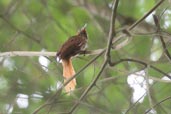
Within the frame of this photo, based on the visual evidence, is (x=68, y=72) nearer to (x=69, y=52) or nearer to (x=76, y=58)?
(x=69, y=52)

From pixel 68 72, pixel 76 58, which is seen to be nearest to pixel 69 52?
pixel 68 72

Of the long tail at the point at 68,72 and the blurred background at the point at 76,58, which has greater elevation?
the blurred background at the point at 76,58

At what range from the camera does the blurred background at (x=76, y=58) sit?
6.77ft

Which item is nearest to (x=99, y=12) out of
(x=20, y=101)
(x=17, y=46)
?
(x=17, y=46)

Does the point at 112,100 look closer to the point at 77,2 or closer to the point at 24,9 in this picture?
the point at 77,2

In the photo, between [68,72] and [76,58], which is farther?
[76,58]

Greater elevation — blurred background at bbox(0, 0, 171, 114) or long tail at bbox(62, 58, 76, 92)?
blurred background at bbox(0, 0, 171, 114)

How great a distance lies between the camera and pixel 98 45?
2.67 m

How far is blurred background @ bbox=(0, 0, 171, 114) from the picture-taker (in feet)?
6.77

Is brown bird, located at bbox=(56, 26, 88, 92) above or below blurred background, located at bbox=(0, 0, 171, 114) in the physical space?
below

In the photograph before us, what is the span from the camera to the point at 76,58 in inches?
87.9

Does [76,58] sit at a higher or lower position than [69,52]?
higher

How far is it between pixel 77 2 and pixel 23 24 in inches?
14.9

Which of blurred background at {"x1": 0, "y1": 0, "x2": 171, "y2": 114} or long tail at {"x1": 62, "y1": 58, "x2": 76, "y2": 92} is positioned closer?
long tail at {"x1": 62, "y1": 58, "x2": 76, "y2": 92}
